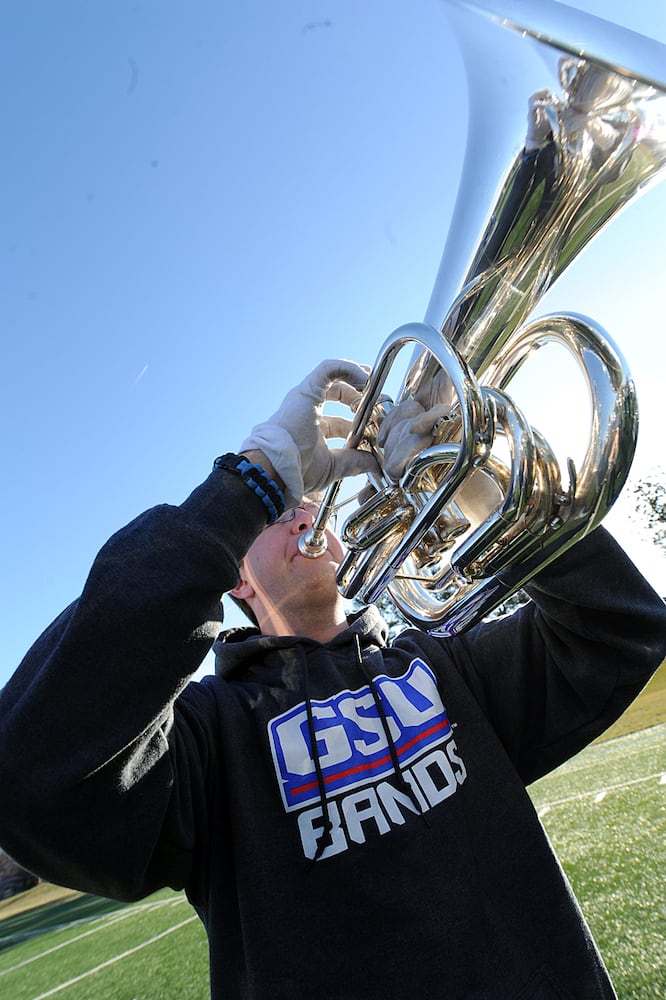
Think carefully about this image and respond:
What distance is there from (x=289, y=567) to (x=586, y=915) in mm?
2886

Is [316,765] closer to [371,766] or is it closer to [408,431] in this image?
[371,766]

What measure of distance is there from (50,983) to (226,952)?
25.2ft

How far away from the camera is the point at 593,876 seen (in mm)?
4172

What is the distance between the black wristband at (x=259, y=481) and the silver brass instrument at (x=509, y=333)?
20 centimetres

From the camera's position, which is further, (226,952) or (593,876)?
(593,876)

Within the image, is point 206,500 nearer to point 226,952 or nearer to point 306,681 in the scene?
point 306,681

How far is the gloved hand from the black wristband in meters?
0.05

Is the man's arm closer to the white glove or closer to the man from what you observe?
the man

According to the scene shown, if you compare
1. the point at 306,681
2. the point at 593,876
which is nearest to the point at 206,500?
the point at 306,681

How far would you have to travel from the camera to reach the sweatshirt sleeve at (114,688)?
3.77 feet

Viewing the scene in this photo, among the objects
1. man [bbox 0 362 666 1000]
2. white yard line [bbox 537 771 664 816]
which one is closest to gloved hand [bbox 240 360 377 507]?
man [bbox 0 362 666 1000]

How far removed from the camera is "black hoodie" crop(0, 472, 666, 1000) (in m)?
1.17

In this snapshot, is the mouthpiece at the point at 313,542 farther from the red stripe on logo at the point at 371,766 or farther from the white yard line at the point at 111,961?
the white yard line at the point at 111,961

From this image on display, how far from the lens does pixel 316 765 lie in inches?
62.5
